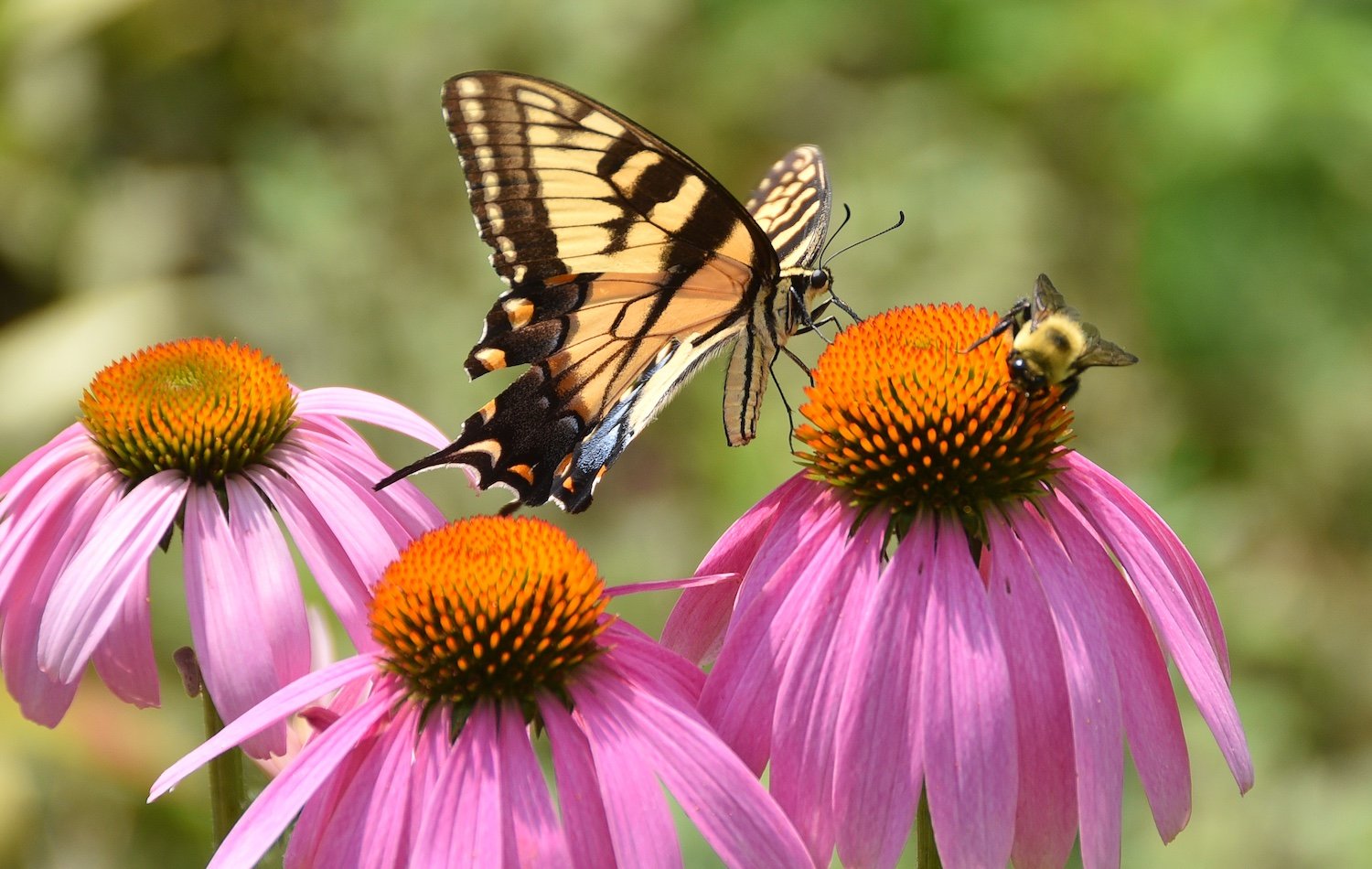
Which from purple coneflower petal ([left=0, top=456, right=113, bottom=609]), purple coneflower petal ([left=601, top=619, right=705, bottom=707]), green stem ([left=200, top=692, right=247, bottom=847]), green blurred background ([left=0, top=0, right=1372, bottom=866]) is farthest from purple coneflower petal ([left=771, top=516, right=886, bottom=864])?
green blurred background ([left=0, top=0, right=1372, bottom=866])

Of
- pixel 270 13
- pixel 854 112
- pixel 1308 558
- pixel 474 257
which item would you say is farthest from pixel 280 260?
pixel 1308 558

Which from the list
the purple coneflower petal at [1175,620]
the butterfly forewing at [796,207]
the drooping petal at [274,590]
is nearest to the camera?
the purple coneflower petal at [1175,620]

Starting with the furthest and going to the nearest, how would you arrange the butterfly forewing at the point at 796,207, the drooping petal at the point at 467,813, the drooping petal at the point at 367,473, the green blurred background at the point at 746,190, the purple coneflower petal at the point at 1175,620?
the green blurred background at the point at 746,190 < the butterfly forewing at the point at 796,207 < the drooping petal at the point at 367,473 < the purple coneflower petal at the point at 1175,620 < the drooping petal at the point at 467,813

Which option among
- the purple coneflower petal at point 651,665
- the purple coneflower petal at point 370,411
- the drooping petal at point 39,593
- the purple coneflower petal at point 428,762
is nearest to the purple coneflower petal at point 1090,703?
the purple coneflower petal at point 651,665

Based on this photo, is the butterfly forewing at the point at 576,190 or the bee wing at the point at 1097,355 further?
the butterfly forewing at the point at 576,190

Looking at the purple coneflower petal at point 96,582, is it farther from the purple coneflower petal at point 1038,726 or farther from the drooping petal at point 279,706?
the purple coneflower petal at point 1038,726

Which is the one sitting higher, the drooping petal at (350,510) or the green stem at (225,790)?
the drooping petal at (350,510)

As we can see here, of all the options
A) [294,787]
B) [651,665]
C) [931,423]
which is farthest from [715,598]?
[294,787]
